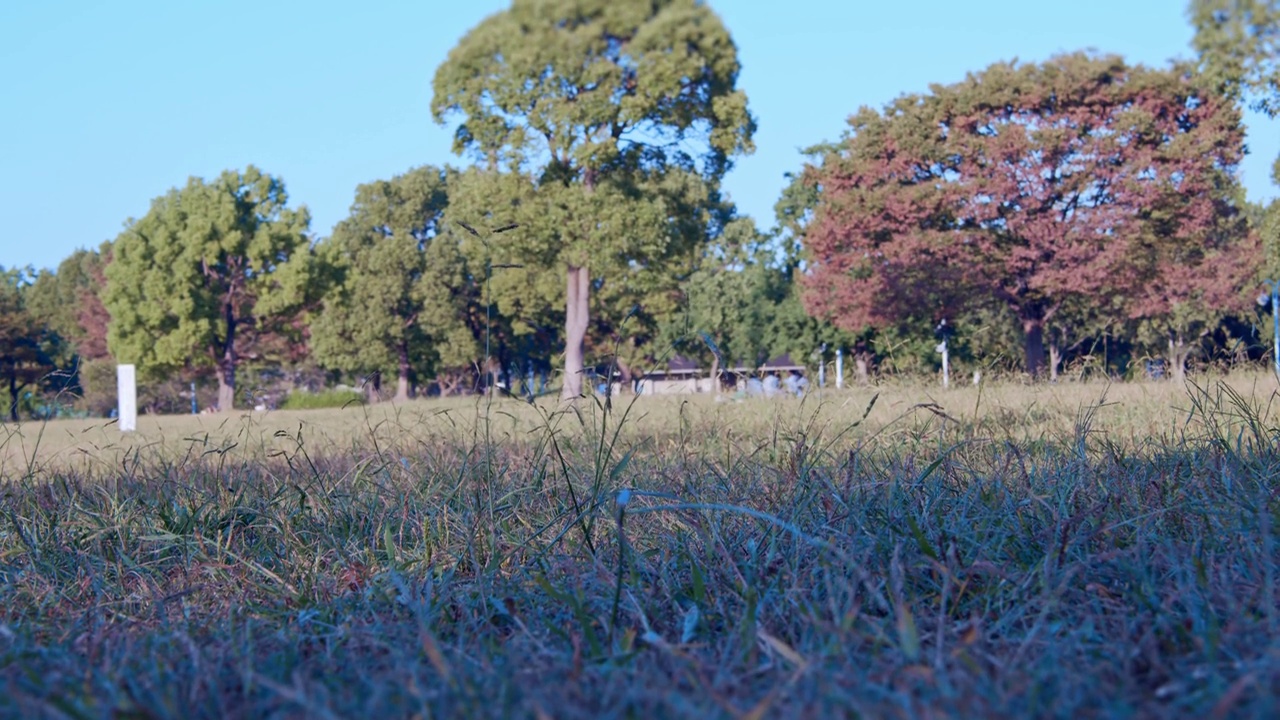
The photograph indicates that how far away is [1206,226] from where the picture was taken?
16.6 metres

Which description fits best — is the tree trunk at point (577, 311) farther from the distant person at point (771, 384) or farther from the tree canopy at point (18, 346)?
the tree canopy at point (18, 346)

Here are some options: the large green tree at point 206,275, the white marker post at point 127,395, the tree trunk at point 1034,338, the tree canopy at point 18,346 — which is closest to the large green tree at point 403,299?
the large green tree at point 206,275

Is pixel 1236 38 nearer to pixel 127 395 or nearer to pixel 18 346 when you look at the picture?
pixel 127 395

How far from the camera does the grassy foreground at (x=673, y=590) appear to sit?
130cm

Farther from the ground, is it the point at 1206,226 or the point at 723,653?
the point at 1206,226

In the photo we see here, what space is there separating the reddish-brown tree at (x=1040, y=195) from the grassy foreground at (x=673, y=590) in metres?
14.3

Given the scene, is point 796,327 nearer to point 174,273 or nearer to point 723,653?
point 174,273

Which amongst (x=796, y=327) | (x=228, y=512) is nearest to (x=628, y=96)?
(x=228, y=512)

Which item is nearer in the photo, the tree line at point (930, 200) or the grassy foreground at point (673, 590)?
the grassy foreground at point (673, 590)

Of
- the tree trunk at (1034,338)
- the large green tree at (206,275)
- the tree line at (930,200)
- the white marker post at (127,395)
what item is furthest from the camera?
the large green tree at (206,275)

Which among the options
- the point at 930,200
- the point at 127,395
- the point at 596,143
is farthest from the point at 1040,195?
the point at 127,395

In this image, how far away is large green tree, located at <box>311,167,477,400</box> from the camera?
33.9m

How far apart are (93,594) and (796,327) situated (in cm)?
3011

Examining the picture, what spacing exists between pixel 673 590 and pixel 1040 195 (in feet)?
55.3
